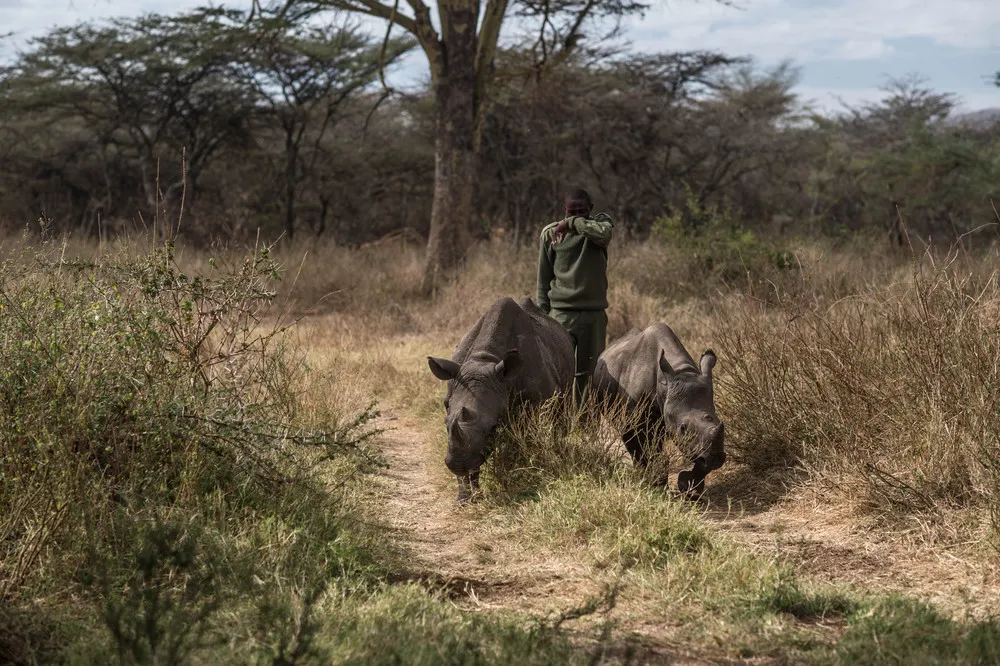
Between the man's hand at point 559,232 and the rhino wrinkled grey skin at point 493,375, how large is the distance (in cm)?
67

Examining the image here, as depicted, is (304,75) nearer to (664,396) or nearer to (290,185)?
(290,185)

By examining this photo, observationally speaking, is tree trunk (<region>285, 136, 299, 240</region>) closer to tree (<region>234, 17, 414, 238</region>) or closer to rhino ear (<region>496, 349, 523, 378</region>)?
tree (<region>234, 17, 414, 238</region>)

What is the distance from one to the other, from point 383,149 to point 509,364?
19.7 metres

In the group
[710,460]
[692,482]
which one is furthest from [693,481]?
[710,460]

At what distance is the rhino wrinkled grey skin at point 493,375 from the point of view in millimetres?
5402

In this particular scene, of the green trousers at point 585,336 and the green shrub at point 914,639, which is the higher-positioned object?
the green trousers at point 585,336

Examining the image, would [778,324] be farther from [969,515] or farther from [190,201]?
[190,201]

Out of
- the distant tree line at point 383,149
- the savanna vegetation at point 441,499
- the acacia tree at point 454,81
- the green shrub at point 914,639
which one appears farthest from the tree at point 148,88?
the green shrub at point 914,639

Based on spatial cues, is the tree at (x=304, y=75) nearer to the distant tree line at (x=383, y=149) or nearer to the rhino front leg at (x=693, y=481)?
the distant tree line at (x=383, y=149)

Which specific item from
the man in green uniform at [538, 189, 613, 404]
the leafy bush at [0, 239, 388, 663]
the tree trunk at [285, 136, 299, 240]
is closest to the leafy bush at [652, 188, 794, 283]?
the man in green uniform at [538, 189, 613, 404]

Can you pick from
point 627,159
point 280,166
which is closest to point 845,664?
point 627,159

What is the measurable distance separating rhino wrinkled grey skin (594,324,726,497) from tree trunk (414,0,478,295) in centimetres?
781

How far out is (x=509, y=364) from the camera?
5.68 metres

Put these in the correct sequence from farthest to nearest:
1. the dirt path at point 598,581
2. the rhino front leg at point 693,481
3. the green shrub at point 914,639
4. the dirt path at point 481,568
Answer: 1. the rhino front leg at point 693,481
2. the dirt path at point 598,581
3. the dirt path at point 481,568
4. the green shrub at point 914,639
